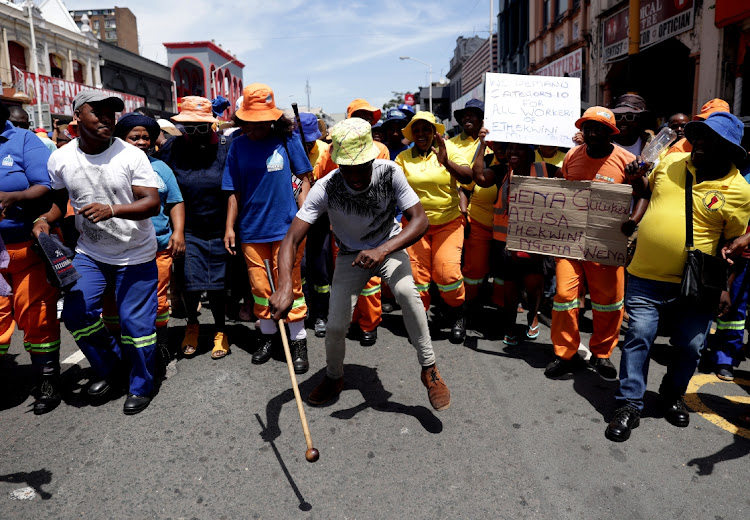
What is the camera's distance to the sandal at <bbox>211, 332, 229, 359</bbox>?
4.86 meters

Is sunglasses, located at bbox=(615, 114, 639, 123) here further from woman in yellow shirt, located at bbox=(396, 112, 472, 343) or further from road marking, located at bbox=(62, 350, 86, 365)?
road marking, located at bbox=(62, 350, 86, 365)

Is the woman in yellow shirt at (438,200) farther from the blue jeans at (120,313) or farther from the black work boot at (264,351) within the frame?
the blue jeans at (120,313)

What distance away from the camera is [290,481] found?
2.96 metres

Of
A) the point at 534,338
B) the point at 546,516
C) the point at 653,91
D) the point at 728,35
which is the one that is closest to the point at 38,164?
the point at 546,516

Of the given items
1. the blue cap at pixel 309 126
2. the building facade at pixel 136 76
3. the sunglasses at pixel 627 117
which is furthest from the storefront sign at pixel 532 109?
the building facade at pixel 136 76

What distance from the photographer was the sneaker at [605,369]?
170 inches

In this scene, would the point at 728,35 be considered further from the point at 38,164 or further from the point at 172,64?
the point at 172,64

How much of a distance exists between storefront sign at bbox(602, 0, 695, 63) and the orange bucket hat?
11742 mm

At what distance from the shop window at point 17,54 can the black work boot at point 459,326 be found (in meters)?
31.1

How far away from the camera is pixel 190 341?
5.01 metres

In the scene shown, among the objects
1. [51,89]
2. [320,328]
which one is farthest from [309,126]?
[51,89]

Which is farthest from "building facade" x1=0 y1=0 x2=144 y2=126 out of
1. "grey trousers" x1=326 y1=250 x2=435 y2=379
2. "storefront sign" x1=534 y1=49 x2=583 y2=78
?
"grey trousers" x1=326 y1=250 x2=435 y2=379

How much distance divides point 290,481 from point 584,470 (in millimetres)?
1636

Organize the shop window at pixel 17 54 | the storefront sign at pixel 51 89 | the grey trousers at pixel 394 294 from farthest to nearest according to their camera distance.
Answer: the shop window at pixel 17 54
the storefront sign at pixel 51 89
the grey trousers at pixel 394 294
